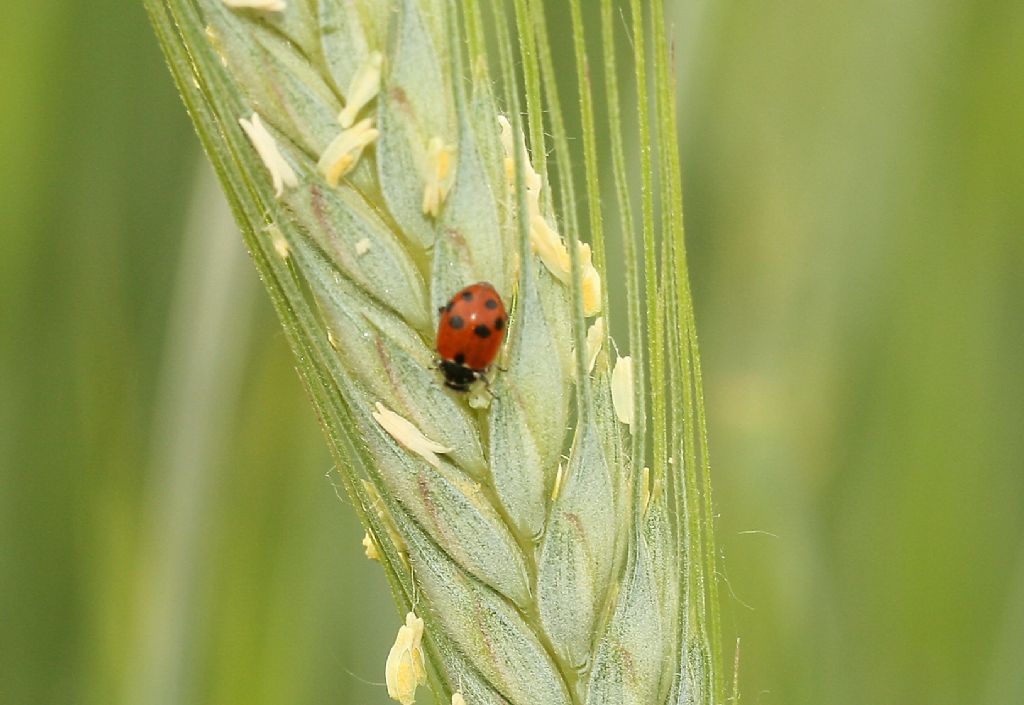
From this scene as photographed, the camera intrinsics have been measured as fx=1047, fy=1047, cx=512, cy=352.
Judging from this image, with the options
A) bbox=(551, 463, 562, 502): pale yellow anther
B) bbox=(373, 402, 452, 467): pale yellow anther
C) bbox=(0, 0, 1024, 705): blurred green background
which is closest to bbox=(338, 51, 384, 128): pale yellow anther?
bbox=(373, 402, 452, 467): pale yellow anther

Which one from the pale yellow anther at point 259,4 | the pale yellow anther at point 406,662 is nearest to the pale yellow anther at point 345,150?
the pale yellow anther at point 259,4

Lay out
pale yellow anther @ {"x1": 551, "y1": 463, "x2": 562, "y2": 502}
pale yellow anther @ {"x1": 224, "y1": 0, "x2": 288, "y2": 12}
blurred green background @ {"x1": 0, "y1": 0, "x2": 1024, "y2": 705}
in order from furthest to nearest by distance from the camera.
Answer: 1. blurred green background @ {"x1": 0, "y1": 0, "x2": 1024, "y2": 705}
2. pale yellow anther @ {"x1": 551, "y1": 463, "x2": 562, "y2": 502}
3. pale yellow anther @ {"x1": 224, "y1": 0, "x2": 288, "y2": 12}

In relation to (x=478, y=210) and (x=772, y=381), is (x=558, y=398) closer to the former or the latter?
(x=478, y=210)

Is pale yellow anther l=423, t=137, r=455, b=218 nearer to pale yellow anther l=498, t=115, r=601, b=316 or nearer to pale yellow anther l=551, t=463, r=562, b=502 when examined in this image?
pale yellow anther l=498, t=115, r=601, b=316

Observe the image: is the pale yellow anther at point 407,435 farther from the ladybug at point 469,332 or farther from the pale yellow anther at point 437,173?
the pale yellow anther at point 437,173

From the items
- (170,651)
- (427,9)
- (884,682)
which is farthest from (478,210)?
(884,682)

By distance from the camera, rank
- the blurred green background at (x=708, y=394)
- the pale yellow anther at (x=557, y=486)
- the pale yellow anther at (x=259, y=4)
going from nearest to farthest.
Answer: the pale yellow anther at (x=259, y=4), the pale yellow anther at (x=557, y=486), the blurred green background at (x=708, y=394)
